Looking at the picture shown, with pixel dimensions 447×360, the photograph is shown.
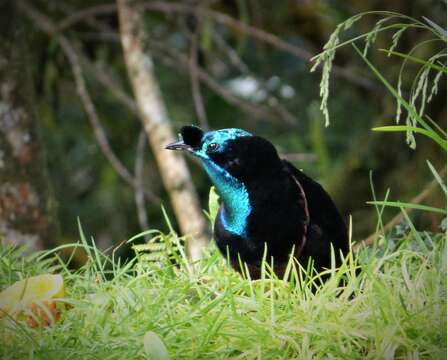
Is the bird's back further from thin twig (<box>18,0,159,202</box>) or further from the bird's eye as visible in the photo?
thin twig (<box>18,0,159,202</box>)

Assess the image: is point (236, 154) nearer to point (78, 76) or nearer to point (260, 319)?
point (260, 319)

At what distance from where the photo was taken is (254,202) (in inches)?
102

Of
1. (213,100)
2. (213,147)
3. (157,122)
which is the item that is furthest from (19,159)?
(213,100)

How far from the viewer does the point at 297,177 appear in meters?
2.70

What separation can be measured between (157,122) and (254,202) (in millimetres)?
2061

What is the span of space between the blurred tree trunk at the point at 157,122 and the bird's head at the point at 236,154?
171cm

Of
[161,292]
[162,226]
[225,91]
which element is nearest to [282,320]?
[161,292]

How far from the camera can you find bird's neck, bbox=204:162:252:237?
259cm

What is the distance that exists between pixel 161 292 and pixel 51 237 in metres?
1.50

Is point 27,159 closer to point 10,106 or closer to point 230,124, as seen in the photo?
point 10,106

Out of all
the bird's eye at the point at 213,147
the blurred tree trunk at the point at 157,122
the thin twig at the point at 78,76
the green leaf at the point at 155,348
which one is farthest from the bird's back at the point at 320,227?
the thin twig at the point at 78,76

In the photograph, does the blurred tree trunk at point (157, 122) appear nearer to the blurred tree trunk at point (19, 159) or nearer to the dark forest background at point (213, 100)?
the dark forest background at point (213, 100)

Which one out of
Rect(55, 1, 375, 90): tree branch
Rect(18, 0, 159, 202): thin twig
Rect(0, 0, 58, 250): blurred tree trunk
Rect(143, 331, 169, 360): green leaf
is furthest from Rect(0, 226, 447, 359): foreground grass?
Rect(55, 1, 375, 90): tree branch

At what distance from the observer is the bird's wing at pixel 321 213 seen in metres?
2.67
